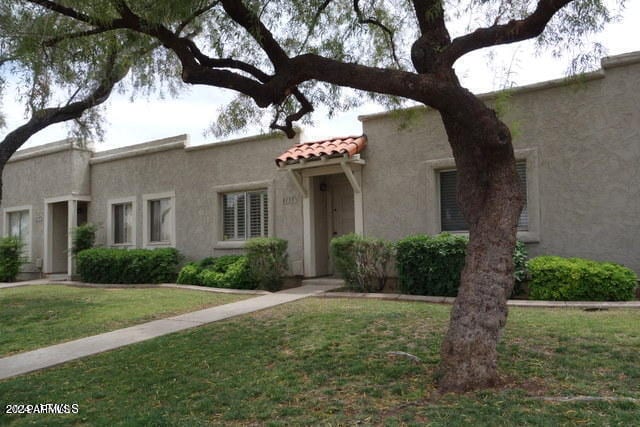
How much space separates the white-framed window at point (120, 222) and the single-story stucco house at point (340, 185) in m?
0.04

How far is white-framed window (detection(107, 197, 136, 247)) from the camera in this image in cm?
1753

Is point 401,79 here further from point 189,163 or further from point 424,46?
point 189,163

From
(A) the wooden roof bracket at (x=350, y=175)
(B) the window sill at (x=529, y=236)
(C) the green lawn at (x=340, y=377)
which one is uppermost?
(A) the wooden roof bracket at (x=350, y=175)

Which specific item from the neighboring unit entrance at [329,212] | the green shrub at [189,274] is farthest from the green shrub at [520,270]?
the green shrub at [189,274]

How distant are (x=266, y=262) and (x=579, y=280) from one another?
6.47 metres

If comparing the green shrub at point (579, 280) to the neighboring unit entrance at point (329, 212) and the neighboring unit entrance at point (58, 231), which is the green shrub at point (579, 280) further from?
the neighboring unit entrance at point (58, 231)

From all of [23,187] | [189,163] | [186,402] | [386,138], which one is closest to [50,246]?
[23,187]

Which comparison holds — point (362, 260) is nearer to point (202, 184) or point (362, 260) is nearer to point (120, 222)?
point (202, 184)

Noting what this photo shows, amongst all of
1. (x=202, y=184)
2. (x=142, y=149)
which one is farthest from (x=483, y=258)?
(x=142, y=149)

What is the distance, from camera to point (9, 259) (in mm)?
18172

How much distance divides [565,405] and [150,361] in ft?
15.3

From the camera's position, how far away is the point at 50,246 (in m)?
19.2

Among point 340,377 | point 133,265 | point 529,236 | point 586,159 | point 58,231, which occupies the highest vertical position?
Result: point 586,159

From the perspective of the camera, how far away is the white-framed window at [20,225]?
1991 centimetres
